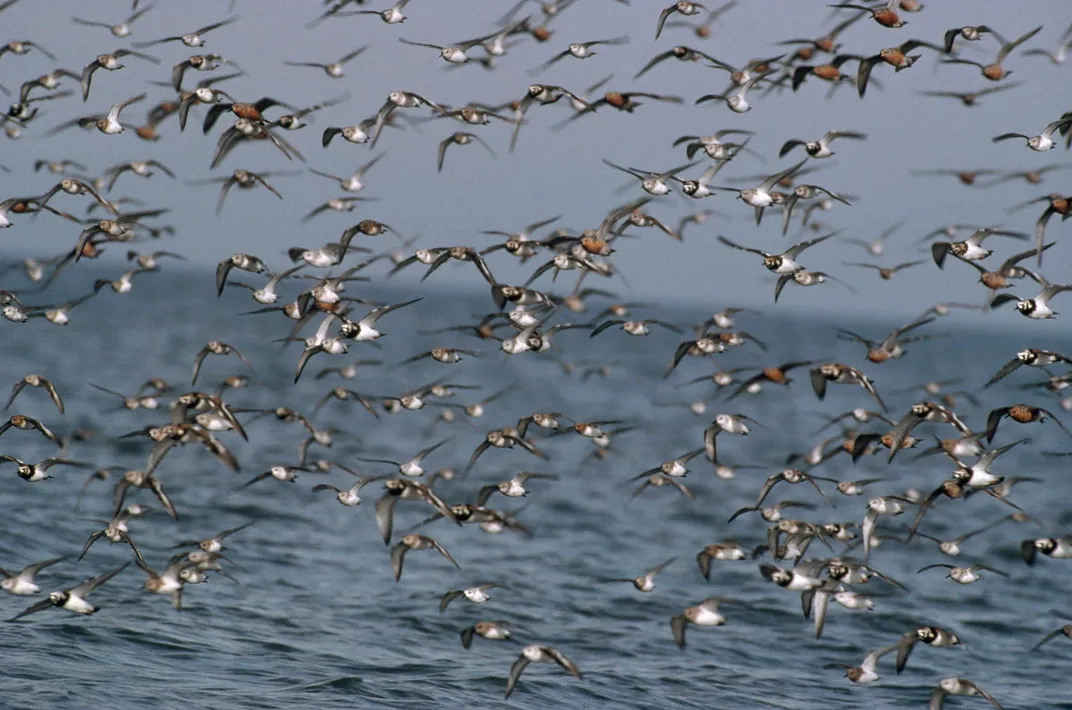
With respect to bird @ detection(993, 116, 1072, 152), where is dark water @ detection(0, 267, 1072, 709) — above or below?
below

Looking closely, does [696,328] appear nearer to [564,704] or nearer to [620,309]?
[620,309]

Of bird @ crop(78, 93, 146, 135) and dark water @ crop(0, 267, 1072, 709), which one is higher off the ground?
Answer: bird @ crop(78, 93, 146, 135)

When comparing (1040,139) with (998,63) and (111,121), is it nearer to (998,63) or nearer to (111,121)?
(998,63)

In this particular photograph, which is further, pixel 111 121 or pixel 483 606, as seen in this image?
pixel 483 606

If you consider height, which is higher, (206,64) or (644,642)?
(206,64)

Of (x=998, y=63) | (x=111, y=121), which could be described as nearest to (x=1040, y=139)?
(x=998, y=63)

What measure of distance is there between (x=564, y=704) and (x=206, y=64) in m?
16.3

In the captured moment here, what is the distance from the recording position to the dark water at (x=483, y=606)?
94.0ft

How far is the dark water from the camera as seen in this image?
28.7 metres

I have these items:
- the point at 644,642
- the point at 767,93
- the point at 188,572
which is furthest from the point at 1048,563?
the point at 188,572

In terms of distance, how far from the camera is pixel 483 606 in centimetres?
3684

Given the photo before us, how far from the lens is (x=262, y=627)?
106 feet

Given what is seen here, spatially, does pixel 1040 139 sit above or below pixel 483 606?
above

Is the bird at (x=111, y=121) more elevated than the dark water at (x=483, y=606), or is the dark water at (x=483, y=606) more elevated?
the bird at (x=111, y=121)
